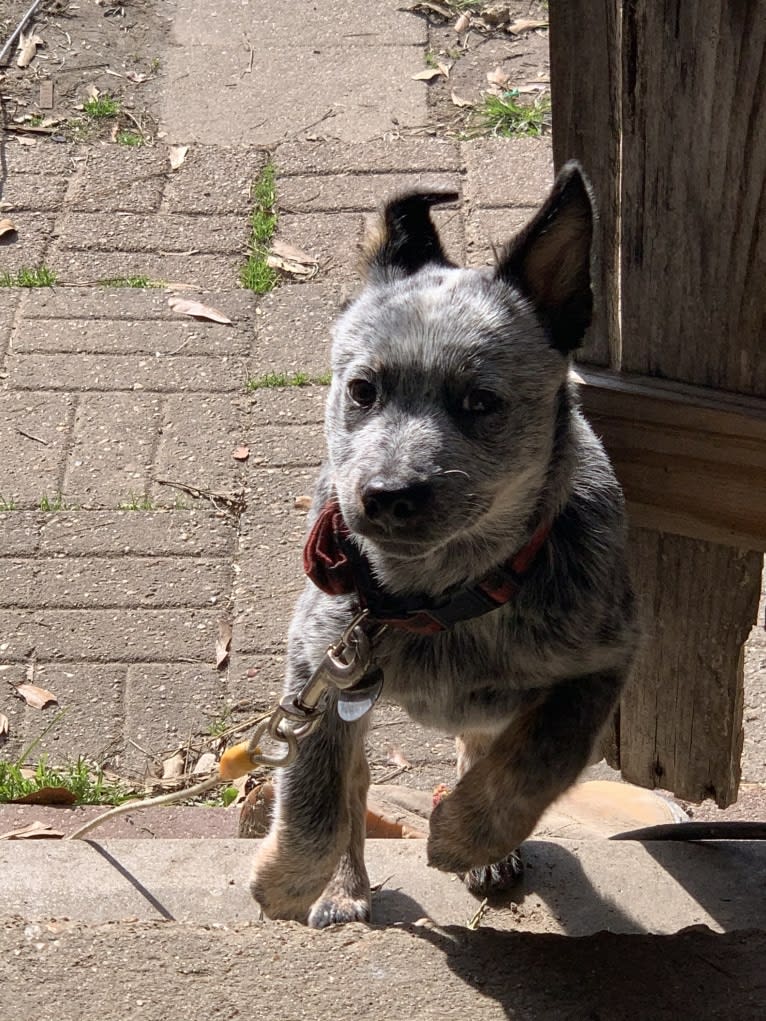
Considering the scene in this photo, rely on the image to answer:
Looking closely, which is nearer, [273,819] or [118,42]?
[273,819]

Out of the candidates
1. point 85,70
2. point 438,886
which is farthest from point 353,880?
point 85,70

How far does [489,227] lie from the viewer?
564 centimetres

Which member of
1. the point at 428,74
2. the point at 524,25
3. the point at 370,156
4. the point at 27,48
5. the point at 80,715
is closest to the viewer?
the point at 80,715

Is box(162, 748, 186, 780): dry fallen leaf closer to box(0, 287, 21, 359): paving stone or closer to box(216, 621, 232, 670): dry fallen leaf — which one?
box(216, 621, 232, 670): dry fallen leaf

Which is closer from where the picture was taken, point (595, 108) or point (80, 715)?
point (595, 108)

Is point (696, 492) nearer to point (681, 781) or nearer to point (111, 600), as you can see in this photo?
point (681, 781)

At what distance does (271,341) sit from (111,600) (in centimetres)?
143

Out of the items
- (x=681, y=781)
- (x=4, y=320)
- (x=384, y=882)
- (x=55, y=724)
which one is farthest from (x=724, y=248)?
(x=4, y=320)

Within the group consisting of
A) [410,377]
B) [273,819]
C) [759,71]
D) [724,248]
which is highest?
A: [759,71]

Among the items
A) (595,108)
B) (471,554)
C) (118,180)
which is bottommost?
(471,554)

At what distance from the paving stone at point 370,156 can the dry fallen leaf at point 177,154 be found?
16.5 inches

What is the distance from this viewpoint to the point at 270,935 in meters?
2.62

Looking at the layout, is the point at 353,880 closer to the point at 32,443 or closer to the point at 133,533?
the point at 133,533

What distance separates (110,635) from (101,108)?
318cm
